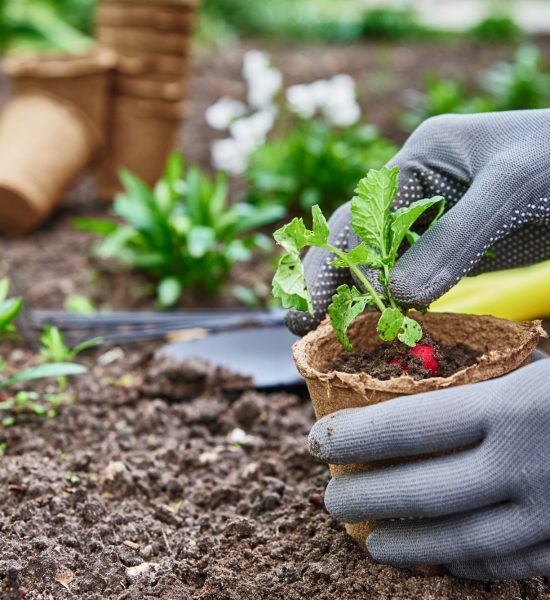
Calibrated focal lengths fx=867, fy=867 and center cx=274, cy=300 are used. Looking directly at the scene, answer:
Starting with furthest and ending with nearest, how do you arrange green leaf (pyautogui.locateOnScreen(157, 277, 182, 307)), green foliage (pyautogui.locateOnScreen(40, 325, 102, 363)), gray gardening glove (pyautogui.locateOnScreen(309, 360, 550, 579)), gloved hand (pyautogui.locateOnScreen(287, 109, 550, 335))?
green leaf (pyautogui.locateOnScreen(157, 277, 182, 307)) → green foliage (pyautogui.locateOnScreen(40, 325, 102, 363)) → gloved hand (pyautogui.locateOnScreen(287, 109, 550, 335)) → gray gardening glove (pyautogui.locateOnScreen(309, 360, 550, 579))

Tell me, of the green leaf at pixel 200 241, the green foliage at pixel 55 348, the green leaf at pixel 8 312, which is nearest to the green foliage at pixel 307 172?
the green leaf at pixel 200 241

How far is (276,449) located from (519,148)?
107 centimetres

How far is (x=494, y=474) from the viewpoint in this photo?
4.58 feet

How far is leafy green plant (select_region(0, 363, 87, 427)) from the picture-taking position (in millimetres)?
2346

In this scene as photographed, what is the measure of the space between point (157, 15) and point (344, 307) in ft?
11.6

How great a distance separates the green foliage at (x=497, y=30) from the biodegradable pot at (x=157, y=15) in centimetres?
580

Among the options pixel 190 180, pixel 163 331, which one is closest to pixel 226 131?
pixel 190 180

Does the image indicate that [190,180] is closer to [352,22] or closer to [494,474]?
[494,474]

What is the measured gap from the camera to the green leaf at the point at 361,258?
158cm

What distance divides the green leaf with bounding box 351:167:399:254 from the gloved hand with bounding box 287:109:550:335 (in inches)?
2.9

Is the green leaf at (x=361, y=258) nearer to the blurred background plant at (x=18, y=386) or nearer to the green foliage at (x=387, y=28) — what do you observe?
the blurred background plant at (x=18, y=386)

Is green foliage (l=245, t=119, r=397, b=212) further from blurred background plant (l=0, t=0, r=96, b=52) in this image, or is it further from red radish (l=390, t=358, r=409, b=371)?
blurred background plant (l=0, t=0, r=96, b=52)

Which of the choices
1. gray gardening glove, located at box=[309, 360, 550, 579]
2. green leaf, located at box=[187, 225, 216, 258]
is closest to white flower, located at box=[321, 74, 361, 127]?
green leaf, located at box=[187, 225, 216, 258]

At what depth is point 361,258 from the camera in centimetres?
159
